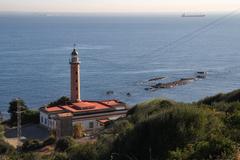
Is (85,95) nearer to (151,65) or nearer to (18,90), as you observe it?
(18,90)

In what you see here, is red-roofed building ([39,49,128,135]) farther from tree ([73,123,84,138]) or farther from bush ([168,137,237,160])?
bush ([168,137,237,160])

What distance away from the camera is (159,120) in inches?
316

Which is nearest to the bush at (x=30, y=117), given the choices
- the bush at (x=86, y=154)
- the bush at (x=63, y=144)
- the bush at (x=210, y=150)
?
the bush at (x=63, y=144)

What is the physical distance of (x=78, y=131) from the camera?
71.4ft

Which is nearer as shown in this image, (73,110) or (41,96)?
(73,110)

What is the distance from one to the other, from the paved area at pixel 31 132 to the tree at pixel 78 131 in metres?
1.59

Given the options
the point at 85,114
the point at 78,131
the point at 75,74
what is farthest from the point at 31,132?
the point at 75,74

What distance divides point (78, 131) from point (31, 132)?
345 centimetres

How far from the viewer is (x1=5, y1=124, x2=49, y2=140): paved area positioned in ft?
75.4

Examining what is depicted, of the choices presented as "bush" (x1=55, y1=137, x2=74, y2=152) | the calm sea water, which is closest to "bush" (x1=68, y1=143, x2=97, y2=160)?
"bush" (x1=55, y1=137, x2=74, y2=152)

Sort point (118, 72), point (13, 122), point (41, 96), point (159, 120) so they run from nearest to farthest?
point (159, 120), point (13, 122), point (41, 96), point (118, 72)

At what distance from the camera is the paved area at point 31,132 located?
23.0 metres

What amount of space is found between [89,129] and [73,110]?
133cm

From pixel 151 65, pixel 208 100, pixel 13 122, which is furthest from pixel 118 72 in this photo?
pixel 208 100
